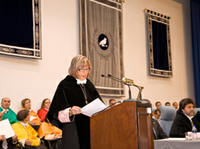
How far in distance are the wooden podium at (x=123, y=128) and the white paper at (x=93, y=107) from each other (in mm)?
41

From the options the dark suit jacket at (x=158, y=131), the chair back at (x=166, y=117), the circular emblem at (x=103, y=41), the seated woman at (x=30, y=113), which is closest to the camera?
the dark suit jacket at (x=158, y=131)

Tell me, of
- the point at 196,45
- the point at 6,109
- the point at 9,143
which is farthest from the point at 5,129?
the point at 196,45

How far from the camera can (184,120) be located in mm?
4625

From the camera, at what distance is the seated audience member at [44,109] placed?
6820mm

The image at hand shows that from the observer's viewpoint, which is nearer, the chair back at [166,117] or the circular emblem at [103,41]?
the chair back at [166,117]

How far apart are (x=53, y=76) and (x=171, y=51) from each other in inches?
210

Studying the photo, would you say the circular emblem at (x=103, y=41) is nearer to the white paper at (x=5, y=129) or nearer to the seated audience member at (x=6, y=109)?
the seated audience member at (x=6, y=109)

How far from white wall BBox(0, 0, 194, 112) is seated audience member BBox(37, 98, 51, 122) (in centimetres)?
18

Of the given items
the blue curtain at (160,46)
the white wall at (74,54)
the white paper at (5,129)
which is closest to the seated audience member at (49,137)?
the white wall at (74,54)

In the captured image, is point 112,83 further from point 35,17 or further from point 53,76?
point 35,17

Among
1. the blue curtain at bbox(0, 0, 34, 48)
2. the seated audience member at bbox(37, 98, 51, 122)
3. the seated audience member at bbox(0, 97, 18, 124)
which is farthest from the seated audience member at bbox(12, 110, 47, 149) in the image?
the blue curtain at bbox(0, 0, 34, 48)

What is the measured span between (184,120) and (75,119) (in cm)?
254

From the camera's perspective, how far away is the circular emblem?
28.0 feet

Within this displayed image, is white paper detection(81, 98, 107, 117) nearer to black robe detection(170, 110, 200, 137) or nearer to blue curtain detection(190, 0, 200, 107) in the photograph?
black robe detection(170, 110, 200, 137)
